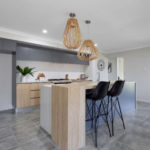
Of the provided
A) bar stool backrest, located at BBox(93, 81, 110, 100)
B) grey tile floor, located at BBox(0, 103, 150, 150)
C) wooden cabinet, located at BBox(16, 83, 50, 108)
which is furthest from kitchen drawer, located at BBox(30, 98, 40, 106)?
bar stool backrest, located at BBox(93, 81, 110, 100)

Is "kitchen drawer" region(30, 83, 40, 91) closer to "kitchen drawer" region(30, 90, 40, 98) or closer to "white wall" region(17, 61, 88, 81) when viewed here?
"kitchen drawer" region(30, 90, 40, 98)

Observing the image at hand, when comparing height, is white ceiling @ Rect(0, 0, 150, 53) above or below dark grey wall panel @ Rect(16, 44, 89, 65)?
above

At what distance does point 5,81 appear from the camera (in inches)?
147

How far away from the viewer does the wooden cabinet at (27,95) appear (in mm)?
3529

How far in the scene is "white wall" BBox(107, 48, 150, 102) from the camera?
16.2 feet

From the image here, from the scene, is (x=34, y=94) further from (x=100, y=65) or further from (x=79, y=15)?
(x=100, y=65)

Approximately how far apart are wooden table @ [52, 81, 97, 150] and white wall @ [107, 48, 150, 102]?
439 centimetres

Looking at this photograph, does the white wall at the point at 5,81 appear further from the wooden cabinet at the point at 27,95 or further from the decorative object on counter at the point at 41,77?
the decorative object on counter at the point at 41,77

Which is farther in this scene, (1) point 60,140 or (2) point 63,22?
(2) point 63,22

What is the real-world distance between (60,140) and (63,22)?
105 inches

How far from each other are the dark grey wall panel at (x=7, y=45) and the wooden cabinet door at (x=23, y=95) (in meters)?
1.14

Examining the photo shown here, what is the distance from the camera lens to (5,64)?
373cm

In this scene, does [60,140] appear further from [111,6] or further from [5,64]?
[5,64]

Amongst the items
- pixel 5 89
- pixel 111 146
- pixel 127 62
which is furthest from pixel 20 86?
pixel 127 62
